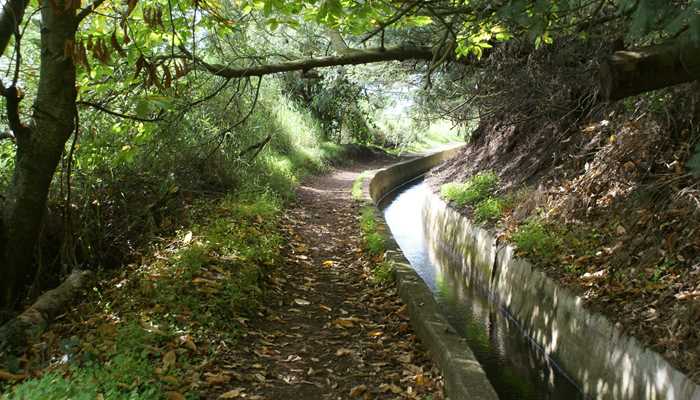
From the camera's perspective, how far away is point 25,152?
5.32 meters

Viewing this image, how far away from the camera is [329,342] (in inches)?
217

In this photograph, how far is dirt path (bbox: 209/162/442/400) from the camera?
14.9ft

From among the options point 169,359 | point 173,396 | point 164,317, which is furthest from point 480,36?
point 173,396

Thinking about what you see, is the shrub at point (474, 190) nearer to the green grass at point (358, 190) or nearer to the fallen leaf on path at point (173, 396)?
the green grass at point (358, 190)

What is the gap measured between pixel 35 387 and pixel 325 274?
4401 mm

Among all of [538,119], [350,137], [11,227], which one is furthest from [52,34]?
[350,137]

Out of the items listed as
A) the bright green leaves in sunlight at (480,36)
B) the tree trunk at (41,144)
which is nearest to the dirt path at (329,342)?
the tree trunk at (41,144)

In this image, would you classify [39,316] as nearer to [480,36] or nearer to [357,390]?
[357,390]

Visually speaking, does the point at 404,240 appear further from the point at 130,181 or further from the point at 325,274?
the point at 130,181

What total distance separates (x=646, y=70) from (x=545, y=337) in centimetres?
431

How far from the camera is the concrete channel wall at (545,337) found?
4430 mm

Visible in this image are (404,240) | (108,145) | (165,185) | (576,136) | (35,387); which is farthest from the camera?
(404,240)

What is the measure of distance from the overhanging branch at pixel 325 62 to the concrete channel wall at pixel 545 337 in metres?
2.84

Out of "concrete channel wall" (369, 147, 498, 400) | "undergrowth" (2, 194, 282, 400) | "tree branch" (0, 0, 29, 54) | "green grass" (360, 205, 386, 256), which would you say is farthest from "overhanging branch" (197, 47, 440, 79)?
"concrete channel wall" (369, 147, 498, 400)
